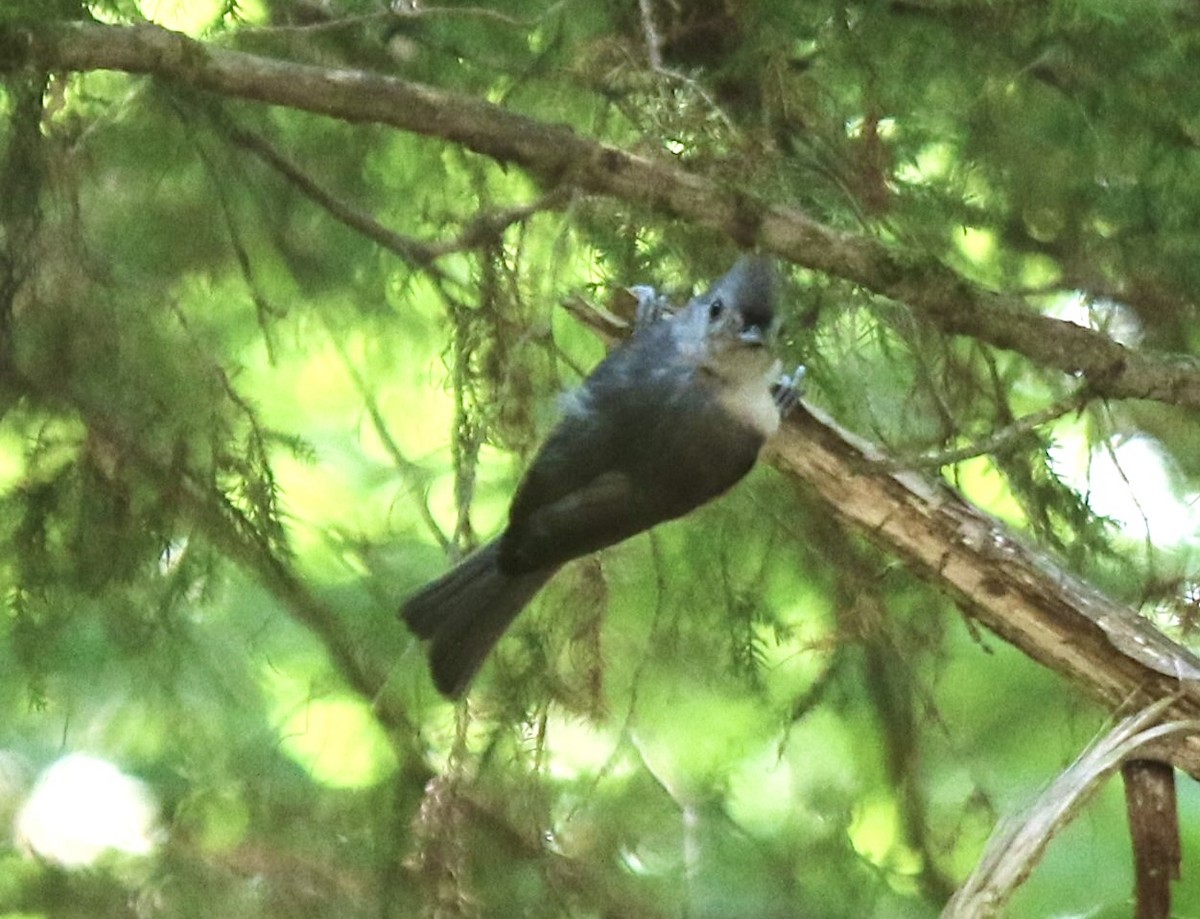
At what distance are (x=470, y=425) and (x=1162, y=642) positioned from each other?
750 mm

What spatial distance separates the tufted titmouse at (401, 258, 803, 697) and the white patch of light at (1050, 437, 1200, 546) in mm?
519

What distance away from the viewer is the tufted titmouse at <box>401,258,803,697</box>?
4.53 ft

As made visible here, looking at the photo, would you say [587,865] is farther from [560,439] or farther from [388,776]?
[560,439]

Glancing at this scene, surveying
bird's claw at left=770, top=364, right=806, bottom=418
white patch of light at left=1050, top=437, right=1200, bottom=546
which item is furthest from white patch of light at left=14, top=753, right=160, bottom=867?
white patch of light at left=1050, top=437, right=1200, bottom=546

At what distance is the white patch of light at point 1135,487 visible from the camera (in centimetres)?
180

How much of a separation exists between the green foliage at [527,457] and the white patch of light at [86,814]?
0.02 metres

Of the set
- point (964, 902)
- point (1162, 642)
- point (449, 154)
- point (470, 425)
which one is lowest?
point (964, 902)

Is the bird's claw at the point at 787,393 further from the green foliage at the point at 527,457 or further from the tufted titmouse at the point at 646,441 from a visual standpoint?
the green foliage at the point at 527,457

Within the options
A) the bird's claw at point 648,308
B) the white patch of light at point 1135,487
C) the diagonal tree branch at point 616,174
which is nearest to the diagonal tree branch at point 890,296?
the diagonal tree branch at point 616,174

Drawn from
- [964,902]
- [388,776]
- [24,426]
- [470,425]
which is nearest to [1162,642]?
[964,902]

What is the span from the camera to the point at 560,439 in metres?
1.45

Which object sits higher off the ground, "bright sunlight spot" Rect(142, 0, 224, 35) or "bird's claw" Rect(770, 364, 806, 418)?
"bright sunlight spot" Rect(142, 0, 224, 35)

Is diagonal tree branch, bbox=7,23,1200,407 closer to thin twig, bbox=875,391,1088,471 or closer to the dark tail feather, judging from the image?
thin twig, bbox=875,391,1088,471

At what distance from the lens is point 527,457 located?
5.57 feet
